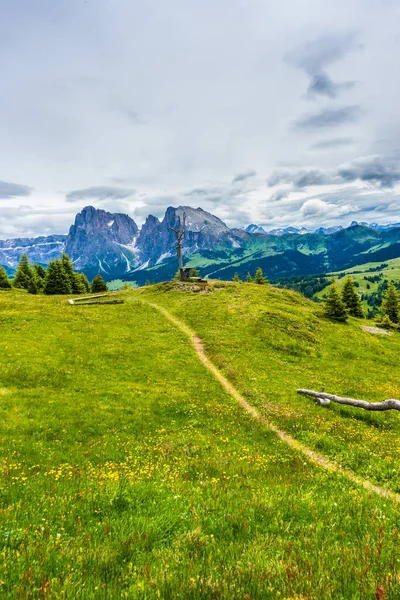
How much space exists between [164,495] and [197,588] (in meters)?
5.43

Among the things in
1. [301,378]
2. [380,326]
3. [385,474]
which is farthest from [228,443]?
[380,326]

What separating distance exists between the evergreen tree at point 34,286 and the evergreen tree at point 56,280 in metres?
2.60

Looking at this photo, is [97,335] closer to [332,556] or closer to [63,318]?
[63,318]

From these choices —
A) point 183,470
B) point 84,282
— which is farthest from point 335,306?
point 84,282

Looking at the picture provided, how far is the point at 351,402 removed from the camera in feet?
74.8

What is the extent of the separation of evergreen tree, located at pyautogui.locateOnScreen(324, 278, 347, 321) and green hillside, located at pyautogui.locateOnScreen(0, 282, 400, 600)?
2066 centimetres

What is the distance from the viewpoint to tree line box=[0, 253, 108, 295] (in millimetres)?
86000

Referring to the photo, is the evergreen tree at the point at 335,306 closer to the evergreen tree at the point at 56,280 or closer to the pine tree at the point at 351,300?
the pine tree at the point at 351,300

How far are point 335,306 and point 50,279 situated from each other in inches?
3008

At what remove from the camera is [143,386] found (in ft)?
82.1

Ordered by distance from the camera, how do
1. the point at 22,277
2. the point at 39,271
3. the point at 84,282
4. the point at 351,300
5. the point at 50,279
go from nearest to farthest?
the point at 351,300 < the point at 50,279 < the point at 22,277 < the point at 39,271 < the point at 84,282

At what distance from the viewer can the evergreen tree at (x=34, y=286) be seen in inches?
3381

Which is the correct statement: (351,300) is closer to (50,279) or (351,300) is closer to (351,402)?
(351,402)

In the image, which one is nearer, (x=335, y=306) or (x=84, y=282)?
(x=335, y=306)
